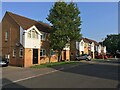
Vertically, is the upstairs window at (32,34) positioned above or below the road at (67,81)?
above

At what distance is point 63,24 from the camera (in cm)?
4222

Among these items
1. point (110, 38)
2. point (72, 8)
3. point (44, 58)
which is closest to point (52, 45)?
point (44, 58)

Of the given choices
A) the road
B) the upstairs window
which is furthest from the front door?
the road

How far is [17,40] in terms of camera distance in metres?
36.7

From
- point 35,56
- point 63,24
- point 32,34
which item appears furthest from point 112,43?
point 32,34

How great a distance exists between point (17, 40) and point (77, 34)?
12158 mm

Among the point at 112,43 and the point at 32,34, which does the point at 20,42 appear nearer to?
the point at 32,34

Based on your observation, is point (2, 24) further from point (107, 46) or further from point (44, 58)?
point (107, 46)

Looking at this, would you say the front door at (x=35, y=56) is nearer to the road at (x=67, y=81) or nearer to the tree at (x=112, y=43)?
the road at (x=67, y=81)

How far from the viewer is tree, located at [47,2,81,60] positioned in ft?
138

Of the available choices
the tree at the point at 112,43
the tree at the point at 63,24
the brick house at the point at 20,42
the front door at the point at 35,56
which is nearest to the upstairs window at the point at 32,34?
the brick house at the point at 20,42

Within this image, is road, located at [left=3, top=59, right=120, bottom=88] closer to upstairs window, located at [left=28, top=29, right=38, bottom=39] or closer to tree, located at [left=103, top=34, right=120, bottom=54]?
upstairs window, located at [left=28, top=29, right=38, bottom=39]

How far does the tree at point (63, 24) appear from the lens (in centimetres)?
4203

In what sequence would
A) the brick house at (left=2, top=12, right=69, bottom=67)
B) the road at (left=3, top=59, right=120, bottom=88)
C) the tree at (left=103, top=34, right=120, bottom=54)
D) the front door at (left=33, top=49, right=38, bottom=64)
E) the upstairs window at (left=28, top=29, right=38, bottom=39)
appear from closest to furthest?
the road at (left=3, top=59, right=120, bottom=88) < the brick house at (left=2, top=12, right=69, bottom=67) < the upstairs window at (left=28, top=29, right=38, bottom=39) < the front door at (left=33, top=49, right=38, bottom=64) < the tree at (left=103, top=34, right=120, bottom=54)
